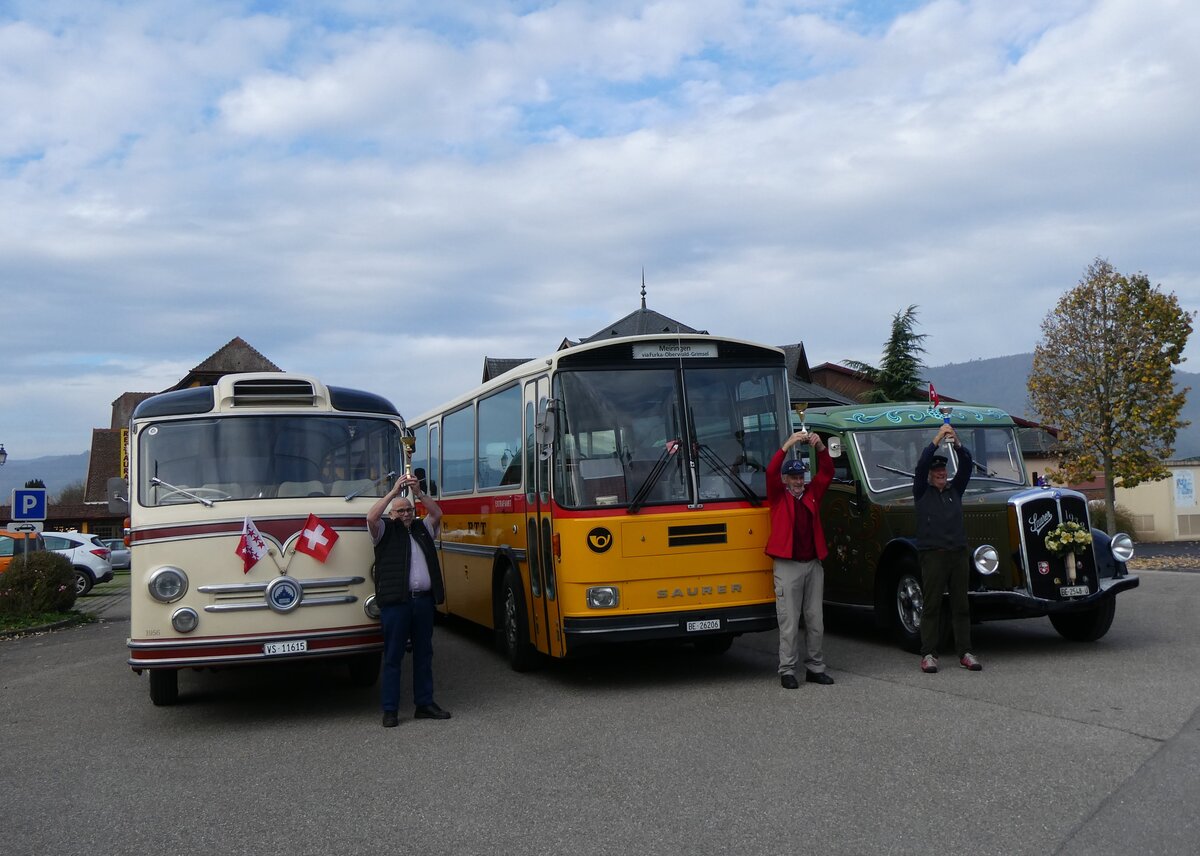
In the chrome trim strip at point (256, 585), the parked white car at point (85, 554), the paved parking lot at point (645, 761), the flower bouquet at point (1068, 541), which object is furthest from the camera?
the parked white car at point (85, 554)

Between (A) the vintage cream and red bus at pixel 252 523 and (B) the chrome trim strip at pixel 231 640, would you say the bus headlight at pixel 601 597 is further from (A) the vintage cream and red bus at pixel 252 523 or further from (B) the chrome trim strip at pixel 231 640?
(B) the chrome trim strip at pixel 231 640

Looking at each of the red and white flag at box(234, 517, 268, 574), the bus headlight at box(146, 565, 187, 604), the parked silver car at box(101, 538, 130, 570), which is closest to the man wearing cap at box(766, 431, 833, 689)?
the red and white flag at box(234, 517, 268, 574)

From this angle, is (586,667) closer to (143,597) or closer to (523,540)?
(523,540)

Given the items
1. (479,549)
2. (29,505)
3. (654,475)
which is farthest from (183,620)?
(29,505)

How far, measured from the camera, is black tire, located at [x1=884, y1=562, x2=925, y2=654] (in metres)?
11.4

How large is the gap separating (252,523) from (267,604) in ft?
2.04

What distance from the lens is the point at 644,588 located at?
996cm

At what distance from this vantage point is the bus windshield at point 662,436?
396 inches

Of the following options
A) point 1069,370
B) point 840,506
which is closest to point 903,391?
point 1069,370

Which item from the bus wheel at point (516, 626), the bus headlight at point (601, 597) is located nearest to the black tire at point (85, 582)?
the bus wheel at point (516, 626)

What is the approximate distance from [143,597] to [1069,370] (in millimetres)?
26192

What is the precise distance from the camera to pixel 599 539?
9.87m

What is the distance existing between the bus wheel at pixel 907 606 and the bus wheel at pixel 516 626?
3583mm

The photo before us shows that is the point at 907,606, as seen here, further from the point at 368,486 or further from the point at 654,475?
the point at 368,486
